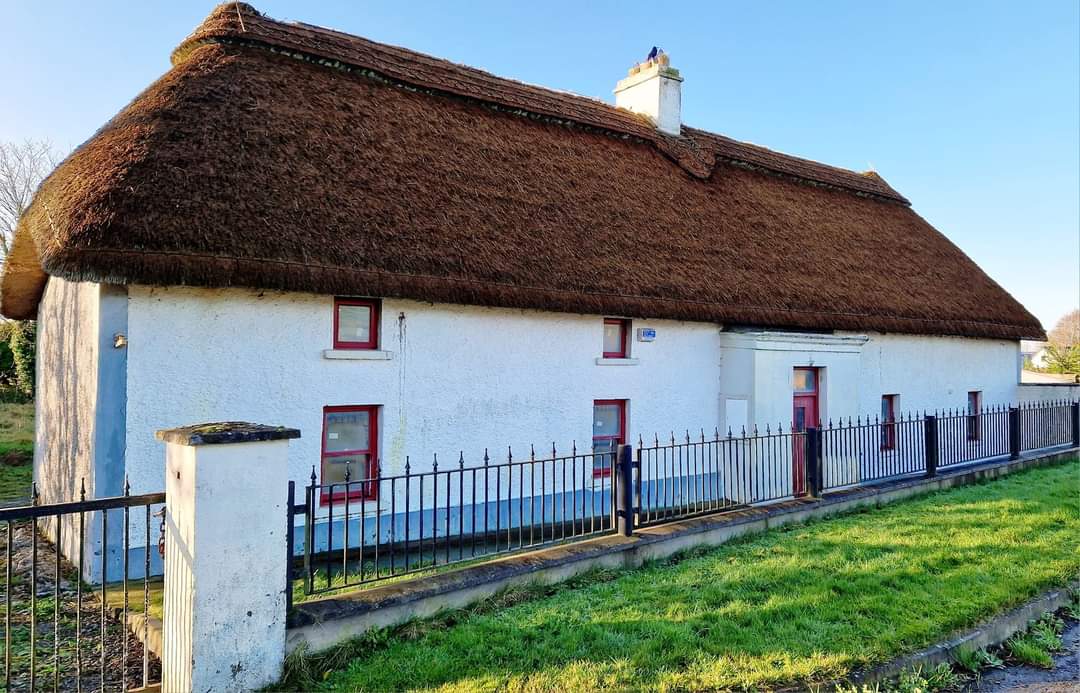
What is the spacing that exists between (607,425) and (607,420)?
0.25 ft

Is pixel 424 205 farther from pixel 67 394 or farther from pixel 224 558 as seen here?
pixel 224 558

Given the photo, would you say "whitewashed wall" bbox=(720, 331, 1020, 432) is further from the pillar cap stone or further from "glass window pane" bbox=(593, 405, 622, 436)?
the pillar cap stone

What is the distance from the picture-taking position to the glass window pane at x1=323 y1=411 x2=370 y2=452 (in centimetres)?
788

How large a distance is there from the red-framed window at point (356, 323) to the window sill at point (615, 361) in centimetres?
338

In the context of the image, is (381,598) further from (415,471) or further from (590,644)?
(415,471)

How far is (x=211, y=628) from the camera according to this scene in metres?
4.16

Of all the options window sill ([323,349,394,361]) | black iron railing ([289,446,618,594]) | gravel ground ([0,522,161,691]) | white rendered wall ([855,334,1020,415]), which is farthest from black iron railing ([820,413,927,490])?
gravel ground ([0,522,161,691])

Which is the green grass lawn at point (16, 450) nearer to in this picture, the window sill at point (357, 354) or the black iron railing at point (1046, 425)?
the window sill at point (357, 354)

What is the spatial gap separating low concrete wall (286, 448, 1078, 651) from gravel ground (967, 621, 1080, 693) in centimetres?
309

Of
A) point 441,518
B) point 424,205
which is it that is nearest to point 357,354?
point 424,205

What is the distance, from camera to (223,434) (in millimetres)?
4230

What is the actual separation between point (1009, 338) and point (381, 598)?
1734 cm

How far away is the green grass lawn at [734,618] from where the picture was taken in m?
4.50

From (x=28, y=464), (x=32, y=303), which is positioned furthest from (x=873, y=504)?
(x=28, y=464)
